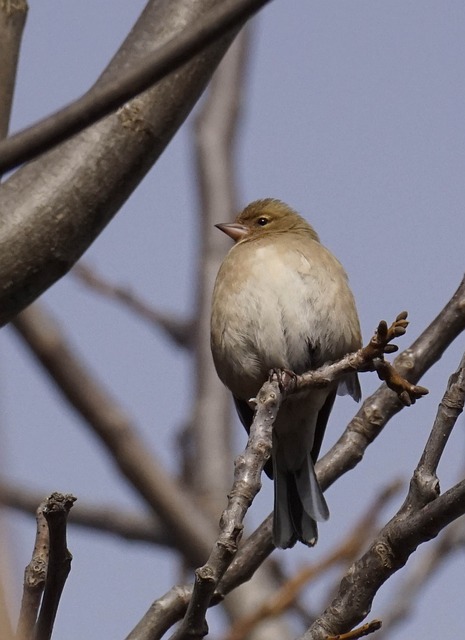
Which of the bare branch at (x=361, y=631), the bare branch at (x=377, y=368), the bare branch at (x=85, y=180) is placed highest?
the bare branch at (x=85, y=180)

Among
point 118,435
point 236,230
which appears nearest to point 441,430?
point 118,435

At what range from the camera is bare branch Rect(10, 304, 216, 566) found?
494cm

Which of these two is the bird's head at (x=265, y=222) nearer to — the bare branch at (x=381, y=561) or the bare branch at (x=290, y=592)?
the bare branch at (x=290, y=592)

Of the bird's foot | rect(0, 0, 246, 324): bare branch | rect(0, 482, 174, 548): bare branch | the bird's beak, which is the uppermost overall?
the bird's beak

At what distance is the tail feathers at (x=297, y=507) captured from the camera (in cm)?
355

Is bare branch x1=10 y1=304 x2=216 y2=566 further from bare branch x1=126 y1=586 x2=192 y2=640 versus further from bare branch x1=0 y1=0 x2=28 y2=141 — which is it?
bare branch x1=126 y1=586 x2=192 y2=640

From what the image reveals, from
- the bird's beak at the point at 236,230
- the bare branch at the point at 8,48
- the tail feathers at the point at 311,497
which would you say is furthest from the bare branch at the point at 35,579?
the bird's beak at the point at 236,230

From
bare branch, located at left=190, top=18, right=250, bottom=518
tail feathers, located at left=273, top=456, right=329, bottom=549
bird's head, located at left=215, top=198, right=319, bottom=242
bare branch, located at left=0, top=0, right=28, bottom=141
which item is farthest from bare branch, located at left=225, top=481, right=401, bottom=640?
bare branch, located at left=190, top=18, right=250, bottom=518

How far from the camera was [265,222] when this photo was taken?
18.4 feet

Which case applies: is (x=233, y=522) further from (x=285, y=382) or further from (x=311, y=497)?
(x=311, y=497)

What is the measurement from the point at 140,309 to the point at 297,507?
3.22m

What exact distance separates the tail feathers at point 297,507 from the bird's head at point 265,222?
4.50ft

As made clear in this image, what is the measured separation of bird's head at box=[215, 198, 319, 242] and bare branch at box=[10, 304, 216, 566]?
1.07 m

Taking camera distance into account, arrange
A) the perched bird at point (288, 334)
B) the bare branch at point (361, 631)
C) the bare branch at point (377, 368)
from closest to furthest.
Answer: the bare branch at point (361, 631) < the bare branch at point (377, 368) < the perched bird at point (288, 334)
